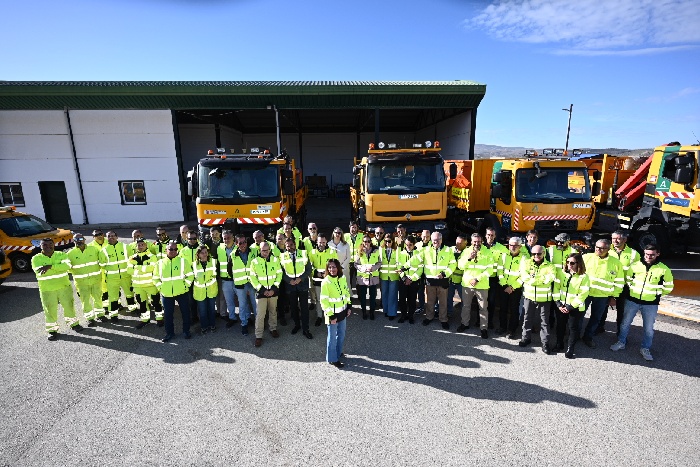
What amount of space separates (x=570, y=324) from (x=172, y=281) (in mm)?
6372

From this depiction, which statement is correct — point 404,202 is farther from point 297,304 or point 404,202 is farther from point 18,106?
point 18,106

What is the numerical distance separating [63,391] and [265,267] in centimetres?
315

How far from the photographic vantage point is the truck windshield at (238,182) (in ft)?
32.3

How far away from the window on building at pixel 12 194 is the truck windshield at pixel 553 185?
2204 centimetres

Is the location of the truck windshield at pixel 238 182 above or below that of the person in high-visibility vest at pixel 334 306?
above

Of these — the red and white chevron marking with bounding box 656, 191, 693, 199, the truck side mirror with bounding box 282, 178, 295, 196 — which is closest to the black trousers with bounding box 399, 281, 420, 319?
the truck side mirror with bounding box 282, 178, 295, 196

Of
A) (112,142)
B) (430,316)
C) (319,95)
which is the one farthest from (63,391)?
(112,142)

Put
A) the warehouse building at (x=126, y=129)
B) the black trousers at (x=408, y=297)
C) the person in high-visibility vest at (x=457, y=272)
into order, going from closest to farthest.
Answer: the person in high-visibility vest at (x=457, y=272) → the black trousers at (x=408, y=297) → the warehouse building at (x=126, y=129)

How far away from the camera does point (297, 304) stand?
261 inches

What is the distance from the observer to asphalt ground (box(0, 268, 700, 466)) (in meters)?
3.91

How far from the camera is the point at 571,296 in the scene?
18.0ft

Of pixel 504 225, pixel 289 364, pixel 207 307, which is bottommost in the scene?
pixel 289 364

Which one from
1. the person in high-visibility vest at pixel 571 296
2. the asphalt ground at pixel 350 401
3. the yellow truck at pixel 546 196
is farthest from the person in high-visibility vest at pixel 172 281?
the yellow truck at pixel 546 196

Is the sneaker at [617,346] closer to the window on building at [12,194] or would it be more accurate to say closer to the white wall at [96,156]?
the white wall at [96,156]
